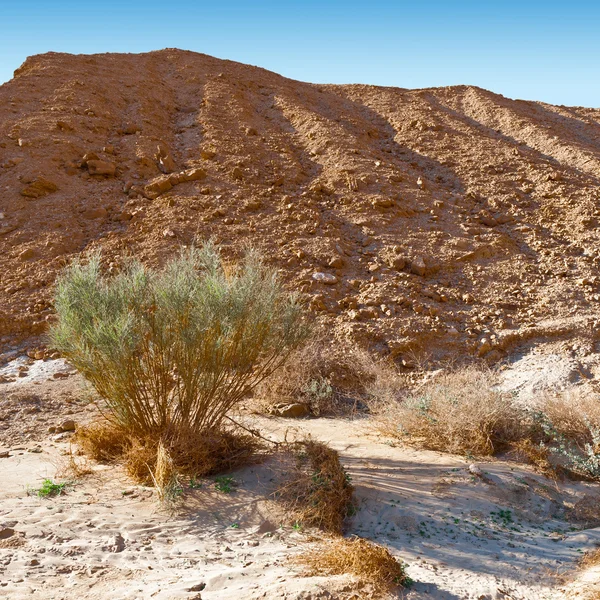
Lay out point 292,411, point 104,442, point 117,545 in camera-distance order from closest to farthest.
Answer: point 117,545
point 104,442
point 292,411

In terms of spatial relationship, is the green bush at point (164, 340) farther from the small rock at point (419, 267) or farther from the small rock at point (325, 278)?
the small rock at point (419, 267)

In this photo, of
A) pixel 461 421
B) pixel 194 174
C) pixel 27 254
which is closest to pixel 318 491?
pixel 461 421

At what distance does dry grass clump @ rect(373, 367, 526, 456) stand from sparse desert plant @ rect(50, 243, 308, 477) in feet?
5.52

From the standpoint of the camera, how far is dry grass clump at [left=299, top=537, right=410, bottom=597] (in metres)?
3.63

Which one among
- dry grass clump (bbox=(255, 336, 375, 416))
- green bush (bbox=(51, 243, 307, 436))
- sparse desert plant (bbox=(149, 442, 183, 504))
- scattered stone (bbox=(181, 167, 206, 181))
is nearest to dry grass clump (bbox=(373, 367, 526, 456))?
dry grass clump (bbox=(255, 336, 375, 416))

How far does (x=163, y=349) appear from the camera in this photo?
580cm

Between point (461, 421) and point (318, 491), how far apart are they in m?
1.94

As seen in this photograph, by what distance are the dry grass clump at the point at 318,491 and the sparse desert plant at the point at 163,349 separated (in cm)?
81

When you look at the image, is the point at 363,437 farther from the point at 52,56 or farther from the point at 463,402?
the point at 52,56

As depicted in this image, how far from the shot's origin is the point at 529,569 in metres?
4.09

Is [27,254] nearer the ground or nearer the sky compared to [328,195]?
nearer the ground

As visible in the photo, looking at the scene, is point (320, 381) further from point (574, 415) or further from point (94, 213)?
point (94, 213)

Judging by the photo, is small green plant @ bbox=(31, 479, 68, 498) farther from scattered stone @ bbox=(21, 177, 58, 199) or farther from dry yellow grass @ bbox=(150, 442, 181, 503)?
scattered stone @ bbox=(21, 177, 58, 199)

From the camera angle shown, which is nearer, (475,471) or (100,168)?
(475,471)
